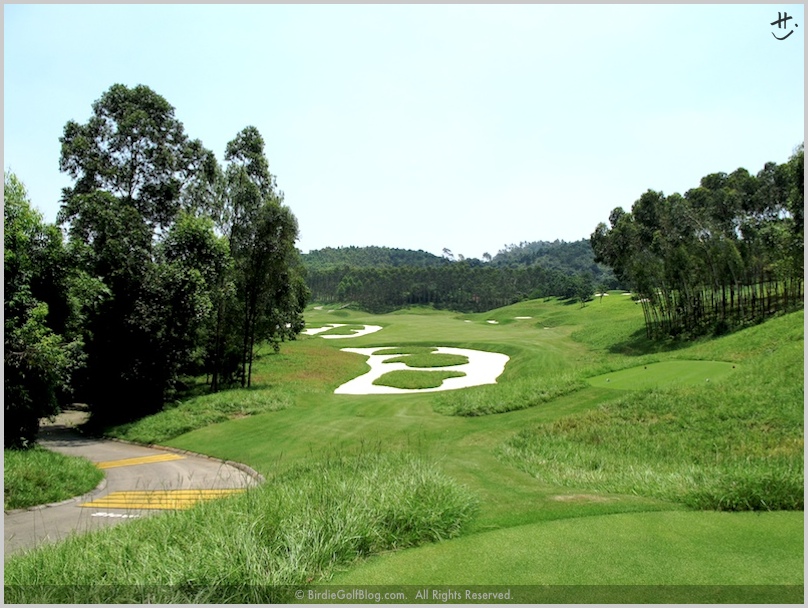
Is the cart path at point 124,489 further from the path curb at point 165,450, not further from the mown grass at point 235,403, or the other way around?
the mown grass at point 235,403

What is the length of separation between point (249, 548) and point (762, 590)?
5397 millimetres

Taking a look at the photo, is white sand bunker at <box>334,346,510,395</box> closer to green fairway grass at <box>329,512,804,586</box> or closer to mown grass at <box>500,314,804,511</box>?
mown grass at <box>500,314,804,511</box>

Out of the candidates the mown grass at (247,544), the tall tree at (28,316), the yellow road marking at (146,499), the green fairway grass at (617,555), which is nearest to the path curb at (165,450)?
the yellow road marking at (146,499)

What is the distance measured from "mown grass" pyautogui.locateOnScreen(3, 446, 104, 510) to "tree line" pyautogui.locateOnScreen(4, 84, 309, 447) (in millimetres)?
3720

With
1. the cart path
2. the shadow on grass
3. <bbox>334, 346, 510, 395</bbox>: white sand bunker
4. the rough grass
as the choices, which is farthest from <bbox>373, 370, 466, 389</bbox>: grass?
the cart path

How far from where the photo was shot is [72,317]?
2061 centimetres

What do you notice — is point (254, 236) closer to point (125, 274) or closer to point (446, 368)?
point (125, 274)

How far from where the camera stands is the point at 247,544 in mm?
6180

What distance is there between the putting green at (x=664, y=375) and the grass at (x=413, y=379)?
1109 centimetres

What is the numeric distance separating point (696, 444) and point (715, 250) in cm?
2713

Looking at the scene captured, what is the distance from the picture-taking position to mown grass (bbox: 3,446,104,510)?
44.7 feet

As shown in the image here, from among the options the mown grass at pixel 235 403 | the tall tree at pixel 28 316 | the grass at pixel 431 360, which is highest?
the tall tree at pixel 28 316

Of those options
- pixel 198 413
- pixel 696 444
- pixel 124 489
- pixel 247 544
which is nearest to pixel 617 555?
pixel 247 544

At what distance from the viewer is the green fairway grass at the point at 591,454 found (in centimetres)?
579
